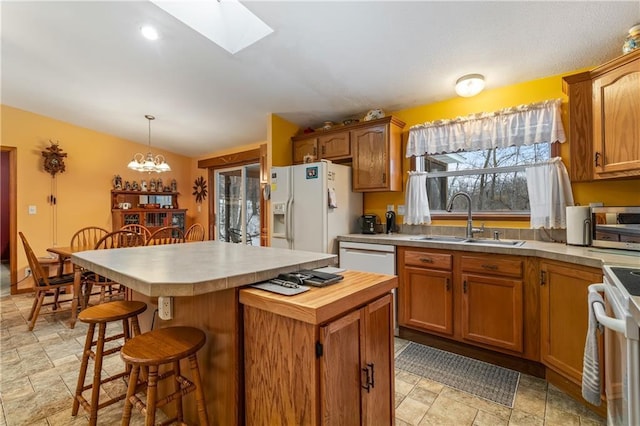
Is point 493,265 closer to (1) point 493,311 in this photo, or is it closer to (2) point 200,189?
(1) point 493,311

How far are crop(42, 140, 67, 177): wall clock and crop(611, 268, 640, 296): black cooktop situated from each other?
6250mm

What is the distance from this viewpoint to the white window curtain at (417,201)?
10.3ft

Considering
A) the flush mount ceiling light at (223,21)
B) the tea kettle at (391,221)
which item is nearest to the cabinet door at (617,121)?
the tea kettle at (391,221)

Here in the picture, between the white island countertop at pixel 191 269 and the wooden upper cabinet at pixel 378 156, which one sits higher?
the wooden upper cabinet at pixel 378 156

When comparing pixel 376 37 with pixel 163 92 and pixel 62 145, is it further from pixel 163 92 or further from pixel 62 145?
pixel 62 145

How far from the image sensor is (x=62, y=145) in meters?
4.73

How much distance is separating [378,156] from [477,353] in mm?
1975

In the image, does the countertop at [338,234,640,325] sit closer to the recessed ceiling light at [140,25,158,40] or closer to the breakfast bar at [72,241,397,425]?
the breakfast bar at [72,241,397,425]

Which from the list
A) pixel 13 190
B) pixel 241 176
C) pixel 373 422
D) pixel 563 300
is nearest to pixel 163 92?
pixel 241 176

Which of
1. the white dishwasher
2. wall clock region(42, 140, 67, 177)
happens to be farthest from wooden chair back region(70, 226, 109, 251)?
the white dishwasher

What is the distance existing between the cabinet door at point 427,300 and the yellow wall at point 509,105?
0.80 meters

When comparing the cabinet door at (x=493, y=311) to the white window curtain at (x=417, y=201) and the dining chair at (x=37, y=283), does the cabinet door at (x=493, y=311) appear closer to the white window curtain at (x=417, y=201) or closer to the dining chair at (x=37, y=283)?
the white window curtain at (x=417, y=201)

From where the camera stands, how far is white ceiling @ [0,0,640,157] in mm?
1993

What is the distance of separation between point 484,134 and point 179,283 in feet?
9.18
